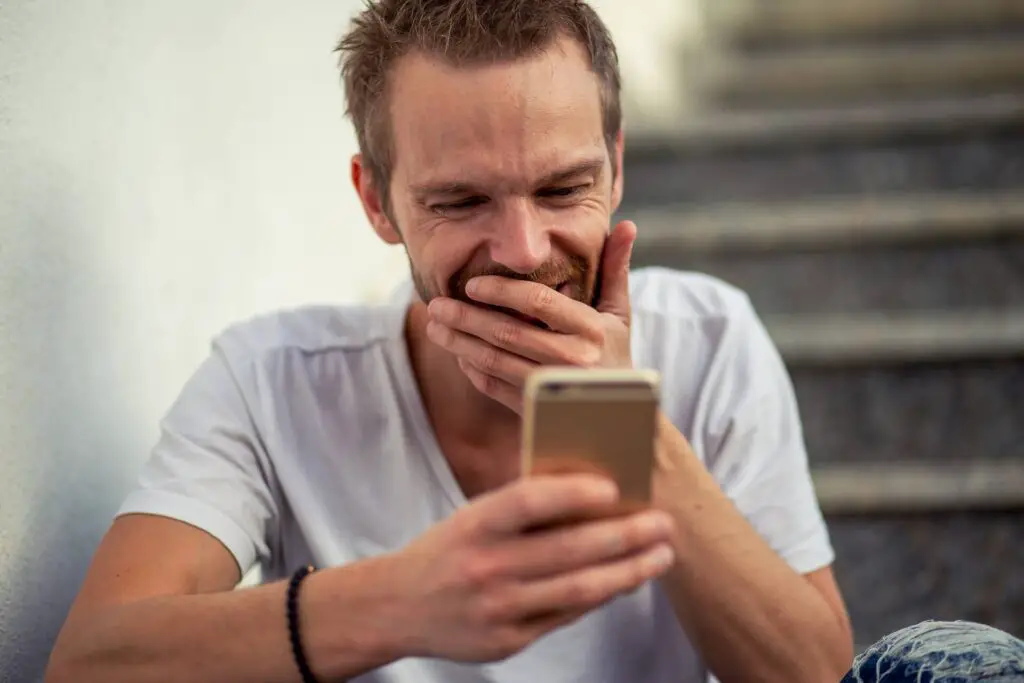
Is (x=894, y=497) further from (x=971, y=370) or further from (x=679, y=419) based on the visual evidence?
(x=679, y=419)

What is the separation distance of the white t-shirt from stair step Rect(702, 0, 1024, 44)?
2.10 metres

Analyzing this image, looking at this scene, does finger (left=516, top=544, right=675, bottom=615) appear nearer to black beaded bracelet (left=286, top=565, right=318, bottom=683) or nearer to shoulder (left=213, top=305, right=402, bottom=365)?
black beaded bracelet (left=286, top=565, right=318, bottom=683)

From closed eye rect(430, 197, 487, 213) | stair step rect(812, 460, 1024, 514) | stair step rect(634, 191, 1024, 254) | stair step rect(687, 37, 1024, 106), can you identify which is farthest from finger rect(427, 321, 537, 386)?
stair step rect(687, 37, 1024, 106)

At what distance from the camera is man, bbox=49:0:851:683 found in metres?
0.76

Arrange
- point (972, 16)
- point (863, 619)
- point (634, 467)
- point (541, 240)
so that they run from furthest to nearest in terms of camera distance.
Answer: point (972, 16) → point (863, 619) → point (541, 240) → point (634, 467)

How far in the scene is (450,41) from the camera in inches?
39.7

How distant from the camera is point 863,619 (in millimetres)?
1624

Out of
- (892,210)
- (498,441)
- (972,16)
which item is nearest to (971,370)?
(892,210)

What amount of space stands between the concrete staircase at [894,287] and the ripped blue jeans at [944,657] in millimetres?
869

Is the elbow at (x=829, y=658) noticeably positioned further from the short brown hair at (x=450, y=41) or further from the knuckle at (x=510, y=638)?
the short brown hair at (x=450, y=41)

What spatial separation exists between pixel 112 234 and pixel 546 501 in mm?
737

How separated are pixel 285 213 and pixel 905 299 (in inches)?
45.1

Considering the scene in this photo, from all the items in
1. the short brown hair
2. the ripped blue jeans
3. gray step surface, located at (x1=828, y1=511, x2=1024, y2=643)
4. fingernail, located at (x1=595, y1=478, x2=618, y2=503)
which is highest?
the short brown hair

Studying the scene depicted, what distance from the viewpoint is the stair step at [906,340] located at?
1733mm
